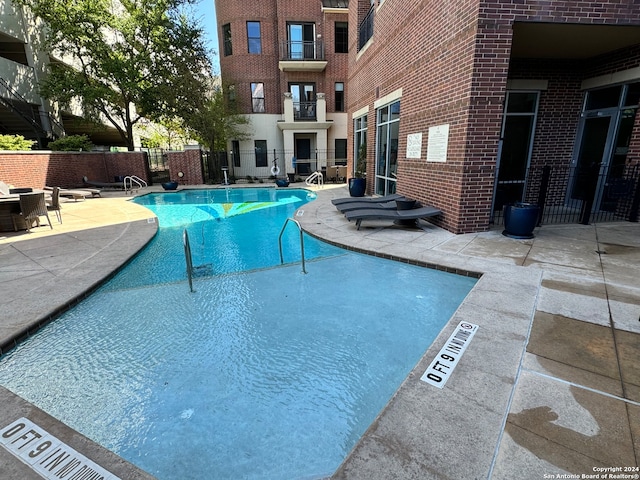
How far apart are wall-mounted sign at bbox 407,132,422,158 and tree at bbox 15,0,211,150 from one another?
13905 millimetres

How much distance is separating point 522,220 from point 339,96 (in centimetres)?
1729

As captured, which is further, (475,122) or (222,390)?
(475,122)

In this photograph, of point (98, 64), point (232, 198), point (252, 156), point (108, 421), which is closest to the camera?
point (108, 421)

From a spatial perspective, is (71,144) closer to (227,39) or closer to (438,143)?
(227,39)

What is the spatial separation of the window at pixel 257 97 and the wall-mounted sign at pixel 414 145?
14539mm

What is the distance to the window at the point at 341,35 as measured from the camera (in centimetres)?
1961

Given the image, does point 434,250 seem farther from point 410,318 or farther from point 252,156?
point 252,156

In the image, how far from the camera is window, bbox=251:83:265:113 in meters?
20.2

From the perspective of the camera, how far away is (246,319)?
4.08m

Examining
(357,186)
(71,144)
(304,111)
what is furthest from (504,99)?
(71,144)

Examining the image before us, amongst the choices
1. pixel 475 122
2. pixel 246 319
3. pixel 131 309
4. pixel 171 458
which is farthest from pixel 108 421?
pixel 475 122

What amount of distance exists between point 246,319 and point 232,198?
11.3 m

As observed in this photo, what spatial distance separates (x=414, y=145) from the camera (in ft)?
27.1

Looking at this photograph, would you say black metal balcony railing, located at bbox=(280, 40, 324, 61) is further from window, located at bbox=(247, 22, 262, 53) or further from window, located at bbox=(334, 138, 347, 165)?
window, located at bbox=(334, 138, 347, 165)
